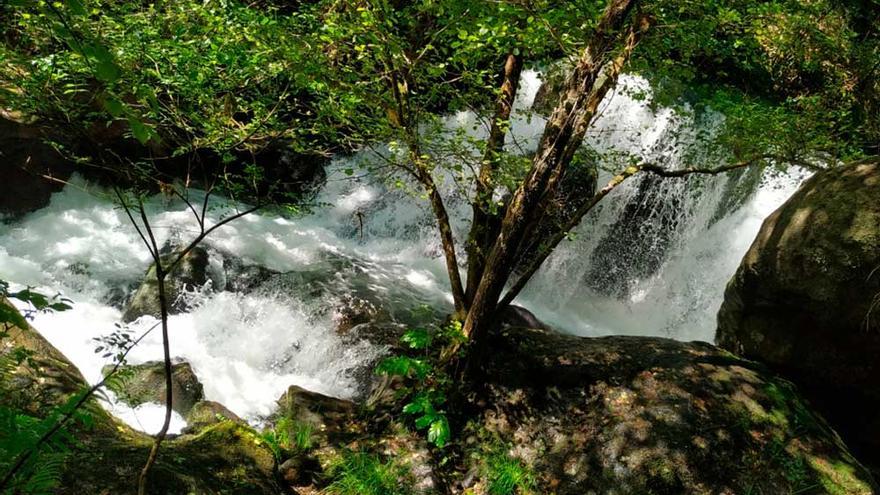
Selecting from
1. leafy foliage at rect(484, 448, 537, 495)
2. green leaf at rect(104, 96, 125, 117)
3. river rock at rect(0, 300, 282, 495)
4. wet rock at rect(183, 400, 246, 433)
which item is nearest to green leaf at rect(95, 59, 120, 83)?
green leaf at rect(104, 96, 125, 117)

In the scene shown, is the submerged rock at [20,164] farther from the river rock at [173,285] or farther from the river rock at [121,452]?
the river rock at [121,452]

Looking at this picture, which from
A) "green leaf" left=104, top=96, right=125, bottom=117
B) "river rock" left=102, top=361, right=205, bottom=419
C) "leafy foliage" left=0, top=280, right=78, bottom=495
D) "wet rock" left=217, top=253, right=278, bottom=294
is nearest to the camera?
"green leaf" left=104, top=96, right=125, bottom=117

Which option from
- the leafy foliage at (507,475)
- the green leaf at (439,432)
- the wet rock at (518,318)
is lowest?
the leafy foliage at (507,475)

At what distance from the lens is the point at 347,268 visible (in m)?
9.95

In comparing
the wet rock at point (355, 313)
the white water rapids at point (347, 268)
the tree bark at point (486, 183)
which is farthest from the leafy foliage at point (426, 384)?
the wet rock at point (355, 313)

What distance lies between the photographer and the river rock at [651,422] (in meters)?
3.92

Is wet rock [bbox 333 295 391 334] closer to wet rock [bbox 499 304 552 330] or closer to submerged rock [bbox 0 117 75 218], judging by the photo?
wet rock [bbox 499 304 552 330]

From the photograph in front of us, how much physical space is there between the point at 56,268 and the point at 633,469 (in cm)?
884

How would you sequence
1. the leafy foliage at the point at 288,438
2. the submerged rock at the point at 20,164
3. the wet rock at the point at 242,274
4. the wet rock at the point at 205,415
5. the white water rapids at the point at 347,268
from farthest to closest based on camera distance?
the submerged rock at the point at 20,164 → the wet rock at the point at 242,274 → the white water rapids at the point at 347,268 → the wet rock at the point at 205,415 → the leafy foliage at the point at 288,438

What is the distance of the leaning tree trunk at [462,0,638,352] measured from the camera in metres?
4.04

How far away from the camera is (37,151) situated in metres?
9.66

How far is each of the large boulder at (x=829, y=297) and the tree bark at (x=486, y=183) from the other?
2.80 metres

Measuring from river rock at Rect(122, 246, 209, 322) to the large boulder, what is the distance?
744 cm

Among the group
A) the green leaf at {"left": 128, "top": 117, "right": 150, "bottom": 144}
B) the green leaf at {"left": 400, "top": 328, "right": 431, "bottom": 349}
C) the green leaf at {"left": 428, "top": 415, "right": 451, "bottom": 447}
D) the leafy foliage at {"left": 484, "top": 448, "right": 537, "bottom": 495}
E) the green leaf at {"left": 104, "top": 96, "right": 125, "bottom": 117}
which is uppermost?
the green leaf at {"left": 400, "top": 328, "right": 431, "bottom": 349}
